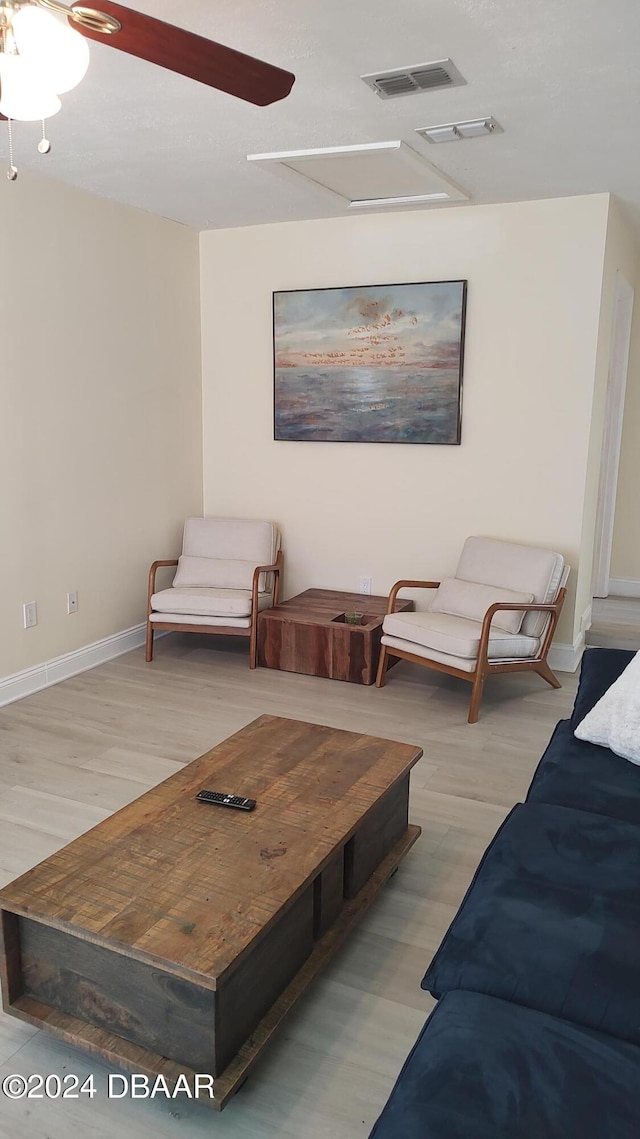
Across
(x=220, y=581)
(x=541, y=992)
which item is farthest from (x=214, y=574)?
(x=541, y=992)

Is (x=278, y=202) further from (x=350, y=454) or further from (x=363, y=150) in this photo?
(x=350, y=454)

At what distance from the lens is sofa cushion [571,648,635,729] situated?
105 inches

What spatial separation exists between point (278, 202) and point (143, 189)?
710mm

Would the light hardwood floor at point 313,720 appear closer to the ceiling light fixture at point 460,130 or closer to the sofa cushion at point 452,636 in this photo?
the sofa cushion at point 452,636

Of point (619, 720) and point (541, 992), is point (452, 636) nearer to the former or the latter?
point (619, 720)

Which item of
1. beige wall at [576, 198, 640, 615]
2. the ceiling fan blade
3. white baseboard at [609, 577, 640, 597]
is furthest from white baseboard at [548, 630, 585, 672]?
the ceiling fan blade

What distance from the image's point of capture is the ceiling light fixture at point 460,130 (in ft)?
10.1

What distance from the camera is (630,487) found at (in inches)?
235

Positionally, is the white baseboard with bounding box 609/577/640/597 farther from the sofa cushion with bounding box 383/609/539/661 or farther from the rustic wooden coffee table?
the rustic wooden coffee table

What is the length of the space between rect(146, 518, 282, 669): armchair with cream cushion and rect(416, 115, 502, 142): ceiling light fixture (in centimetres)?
236

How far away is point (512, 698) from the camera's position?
167 inches

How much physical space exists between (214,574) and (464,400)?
1.75 m

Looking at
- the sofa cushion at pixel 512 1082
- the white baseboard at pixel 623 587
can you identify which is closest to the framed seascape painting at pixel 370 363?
the white baseboard at pixel 623 587

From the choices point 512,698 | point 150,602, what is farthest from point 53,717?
point 512,698
